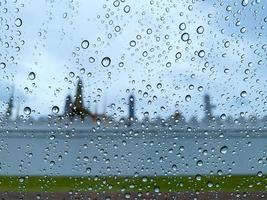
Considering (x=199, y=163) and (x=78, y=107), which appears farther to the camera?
(x=199, y=163)

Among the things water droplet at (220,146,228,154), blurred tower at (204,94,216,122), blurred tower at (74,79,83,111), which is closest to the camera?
blurred tower at (74,79,83,111)

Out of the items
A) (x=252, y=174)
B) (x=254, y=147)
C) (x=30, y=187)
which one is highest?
(x=254, y=147)

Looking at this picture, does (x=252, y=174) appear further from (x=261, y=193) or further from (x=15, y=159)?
(x=15, y=159)

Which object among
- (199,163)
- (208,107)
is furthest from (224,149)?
(208,107)

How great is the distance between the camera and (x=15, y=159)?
2865 millimetres

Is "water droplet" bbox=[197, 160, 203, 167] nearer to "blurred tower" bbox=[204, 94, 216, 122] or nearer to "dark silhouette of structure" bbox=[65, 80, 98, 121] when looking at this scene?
"blurred tower" bbox=[204, 94, 216, 122]

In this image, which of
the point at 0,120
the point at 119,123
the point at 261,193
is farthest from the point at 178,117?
the point at 0,120

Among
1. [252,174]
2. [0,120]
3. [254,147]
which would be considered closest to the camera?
[0,120]

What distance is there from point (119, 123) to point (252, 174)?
962 mm

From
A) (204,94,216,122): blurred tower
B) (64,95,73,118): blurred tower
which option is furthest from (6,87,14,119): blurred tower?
(204,94,216,122): blurred tower

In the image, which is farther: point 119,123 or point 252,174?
point 252,174

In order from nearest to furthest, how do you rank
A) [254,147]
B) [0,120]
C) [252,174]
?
[0,120] < [254,147] < [252,174]

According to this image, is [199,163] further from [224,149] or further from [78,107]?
[78,107]

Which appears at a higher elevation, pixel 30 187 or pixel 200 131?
pixel 200 131
